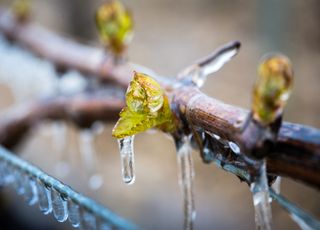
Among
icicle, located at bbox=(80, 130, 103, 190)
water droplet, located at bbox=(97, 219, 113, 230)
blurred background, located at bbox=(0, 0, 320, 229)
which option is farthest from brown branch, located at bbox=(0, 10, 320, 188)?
blurred background, located at bbox=(0, 0, 320, 229)

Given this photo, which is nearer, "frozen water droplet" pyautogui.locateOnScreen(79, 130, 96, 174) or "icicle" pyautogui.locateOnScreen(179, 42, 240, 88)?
"icicle" pyautogui.locateOnScreen(179, 42, 240, 88)

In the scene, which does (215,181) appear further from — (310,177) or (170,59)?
(310,177)

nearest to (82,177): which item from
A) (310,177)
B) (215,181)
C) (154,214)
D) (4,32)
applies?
(154,214)

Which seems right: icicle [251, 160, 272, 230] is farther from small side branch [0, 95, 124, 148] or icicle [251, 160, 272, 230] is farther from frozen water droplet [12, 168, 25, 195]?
small side branch [0, 95, 124, 148]

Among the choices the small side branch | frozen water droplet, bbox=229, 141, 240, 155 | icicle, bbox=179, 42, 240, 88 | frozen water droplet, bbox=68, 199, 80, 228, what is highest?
icicle, bbox=179, 42, 240, 88

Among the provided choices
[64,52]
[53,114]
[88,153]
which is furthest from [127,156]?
[88,153]

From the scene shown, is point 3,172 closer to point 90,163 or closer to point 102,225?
point 102,225

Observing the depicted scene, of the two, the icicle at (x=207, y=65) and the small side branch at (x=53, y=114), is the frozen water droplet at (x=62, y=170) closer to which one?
the small side branch at (x=53, y=114)

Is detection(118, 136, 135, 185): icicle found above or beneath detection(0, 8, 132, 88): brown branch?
above
